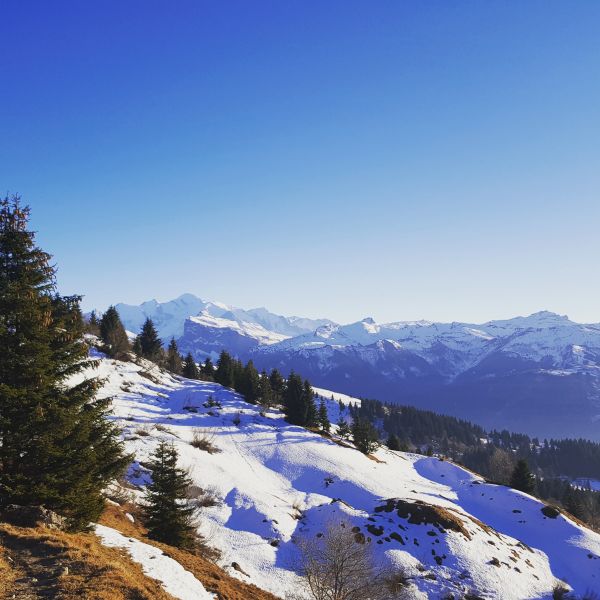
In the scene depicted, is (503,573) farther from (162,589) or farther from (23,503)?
(23,503)

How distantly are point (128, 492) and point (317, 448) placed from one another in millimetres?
37717

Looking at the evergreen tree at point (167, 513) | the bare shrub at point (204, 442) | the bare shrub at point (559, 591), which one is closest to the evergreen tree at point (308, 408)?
the bare shrub at point (204, 442)

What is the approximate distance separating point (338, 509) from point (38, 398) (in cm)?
3842

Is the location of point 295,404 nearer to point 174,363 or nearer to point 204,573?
point 174,363

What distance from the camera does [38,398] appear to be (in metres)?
16.6

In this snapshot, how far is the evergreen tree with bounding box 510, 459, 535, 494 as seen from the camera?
3073 inches

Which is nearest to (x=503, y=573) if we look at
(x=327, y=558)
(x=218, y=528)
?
(x=327, y=558)

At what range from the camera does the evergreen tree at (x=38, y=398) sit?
16.5 meters

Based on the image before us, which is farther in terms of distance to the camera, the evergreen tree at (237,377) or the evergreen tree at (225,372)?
the evergreen tree at (225,372)

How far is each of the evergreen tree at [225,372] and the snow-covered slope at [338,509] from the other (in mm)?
30692

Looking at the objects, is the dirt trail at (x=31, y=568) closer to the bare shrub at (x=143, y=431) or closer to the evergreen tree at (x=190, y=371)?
the bare shrub at (x=143, y=431)

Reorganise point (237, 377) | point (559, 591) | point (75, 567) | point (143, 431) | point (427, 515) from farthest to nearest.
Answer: point (237, 377), point (143, 431), point (427, 515), point (559, 591), point (75, 567)

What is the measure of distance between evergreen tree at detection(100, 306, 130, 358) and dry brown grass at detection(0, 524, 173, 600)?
73981mm

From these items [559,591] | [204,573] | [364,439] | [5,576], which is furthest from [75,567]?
[364,439]
